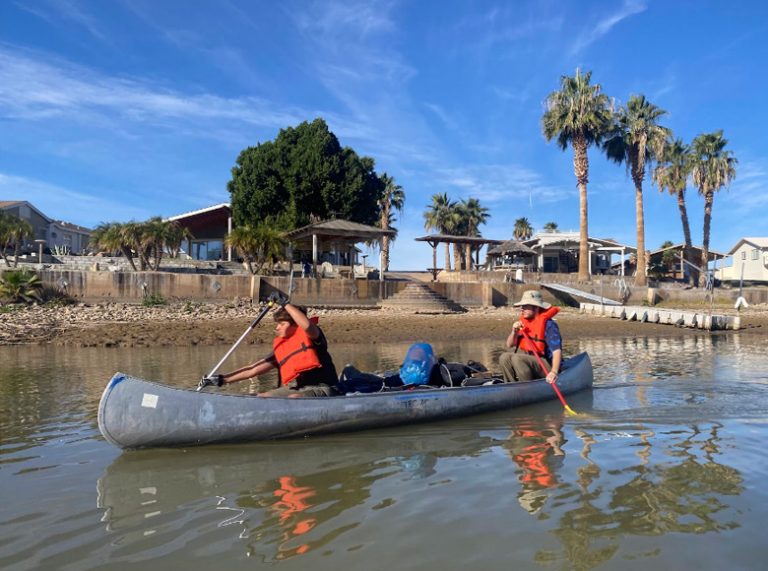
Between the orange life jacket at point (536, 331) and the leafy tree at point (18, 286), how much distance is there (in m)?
19.1

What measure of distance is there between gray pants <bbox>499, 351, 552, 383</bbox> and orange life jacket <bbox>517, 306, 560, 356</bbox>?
143 mm

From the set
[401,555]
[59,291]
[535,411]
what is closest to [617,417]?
[535,411]

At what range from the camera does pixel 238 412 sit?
6.31 m

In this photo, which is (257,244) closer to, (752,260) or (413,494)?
(413,494)

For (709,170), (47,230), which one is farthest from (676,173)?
(47,230)

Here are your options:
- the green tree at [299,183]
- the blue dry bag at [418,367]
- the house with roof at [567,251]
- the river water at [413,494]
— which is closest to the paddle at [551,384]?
the river water at [413,494]

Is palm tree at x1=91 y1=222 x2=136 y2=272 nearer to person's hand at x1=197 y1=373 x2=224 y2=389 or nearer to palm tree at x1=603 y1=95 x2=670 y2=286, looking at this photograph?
person's hand at x1=197 y1=373 x2=224 y2=389

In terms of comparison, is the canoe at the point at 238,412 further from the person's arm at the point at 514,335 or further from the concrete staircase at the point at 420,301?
the concrete staircase at the point at 420,301

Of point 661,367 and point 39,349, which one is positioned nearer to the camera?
point 661,367

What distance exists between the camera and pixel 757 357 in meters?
14.8

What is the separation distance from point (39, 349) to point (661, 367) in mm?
15466

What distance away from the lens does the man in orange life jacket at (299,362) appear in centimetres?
676

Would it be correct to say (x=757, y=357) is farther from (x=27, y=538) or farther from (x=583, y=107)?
(x=583, y=107)

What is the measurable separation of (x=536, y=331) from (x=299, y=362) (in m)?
3.83
